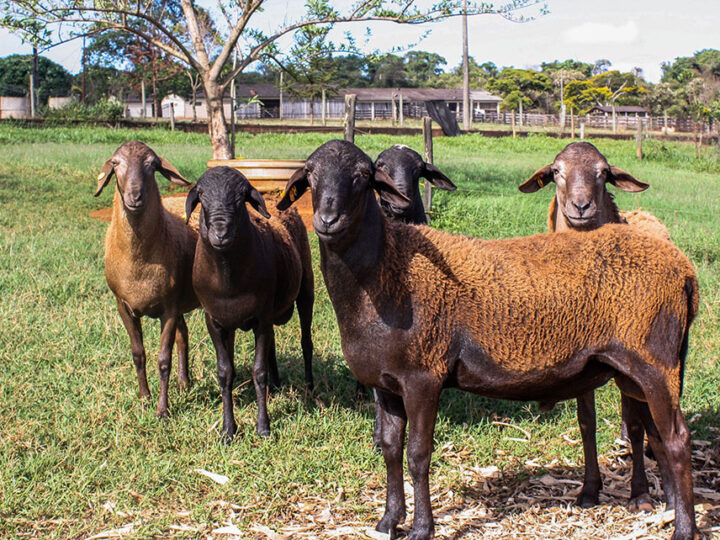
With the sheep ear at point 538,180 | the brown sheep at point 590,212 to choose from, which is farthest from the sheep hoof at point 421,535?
the sheep ear at point 538,180

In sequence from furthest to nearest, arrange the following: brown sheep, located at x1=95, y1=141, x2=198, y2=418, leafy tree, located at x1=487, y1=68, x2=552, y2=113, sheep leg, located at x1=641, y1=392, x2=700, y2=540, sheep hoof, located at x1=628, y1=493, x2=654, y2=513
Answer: leafy tree, located at x1=487, y1=68, x2=552, y2=113, brown sheep, located at x1=95, y1=141, x2=198, y2=418, sheep hoof, located at x1=628, y1=493, x2=654, y2=513, sheep leg, located at x1=641, y1=392, x2=700, y2=540

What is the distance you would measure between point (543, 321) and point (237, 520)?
219 cm

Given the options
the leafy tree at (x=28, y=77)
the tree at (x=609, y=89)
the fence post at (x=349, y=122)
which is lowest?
the fence post at (x=349, y=122)

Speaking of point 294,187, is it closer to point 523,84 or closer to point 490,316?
point 490,316

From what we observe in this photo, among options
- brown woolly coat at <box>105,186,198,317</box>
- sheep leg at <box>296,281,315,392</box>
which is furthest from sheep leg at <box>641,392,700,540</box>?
brown woolly coat at <box>105,186,198,317</box>

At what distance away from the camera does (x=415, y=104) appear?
6850 centimetres

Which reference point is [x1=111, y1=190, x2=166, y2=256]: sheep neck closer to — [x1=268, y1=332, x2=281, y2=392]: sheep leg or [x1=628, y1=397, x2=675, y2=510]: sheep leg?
[x1=268, y1=332, x2=281, y2=392]: sheep leg

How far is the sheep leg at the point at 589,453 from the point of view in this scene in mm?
4523

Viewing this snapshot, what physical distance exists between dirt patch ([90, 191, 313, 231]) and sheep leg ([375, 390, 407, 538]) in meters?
3.37

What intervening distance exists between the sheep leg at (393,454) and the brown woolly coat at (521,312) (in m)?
0.27

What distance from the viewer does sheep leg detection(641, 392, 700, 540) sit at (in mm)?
3816

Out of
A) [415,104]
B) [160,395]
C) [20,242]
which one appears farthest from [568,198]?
[415,104]

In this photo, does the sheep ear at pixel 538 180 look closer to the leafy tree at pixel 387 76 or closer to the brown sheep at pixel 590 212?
the brown sheep at pixel 590 212

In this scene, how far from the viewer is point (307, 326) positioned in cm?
699
